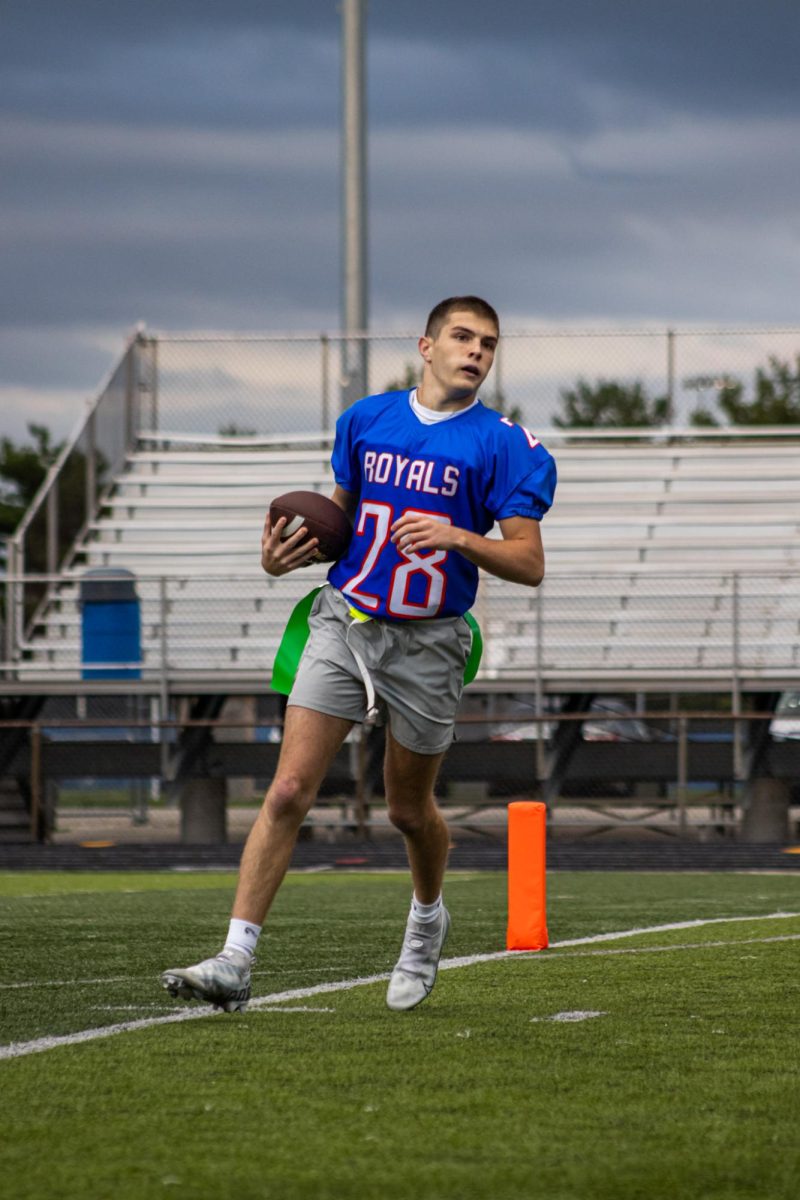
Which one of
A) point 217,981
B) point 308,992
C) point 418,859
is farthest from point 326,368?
point 217,981

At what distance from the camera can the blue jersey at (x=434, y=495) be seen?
5043 mm

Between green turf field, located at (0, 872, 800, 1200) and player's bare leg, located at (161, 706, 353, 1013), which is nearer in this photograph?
green turf field, located at (0, 872, 800, 1200)

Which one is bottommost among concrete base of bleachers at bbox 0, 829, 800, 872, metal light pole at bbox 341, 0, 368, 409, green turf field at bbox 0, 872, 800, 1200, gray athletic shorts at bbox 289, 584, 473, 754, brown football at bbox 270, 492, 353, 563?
concrete base of bleachers at bbox 0, 829, 800, 872

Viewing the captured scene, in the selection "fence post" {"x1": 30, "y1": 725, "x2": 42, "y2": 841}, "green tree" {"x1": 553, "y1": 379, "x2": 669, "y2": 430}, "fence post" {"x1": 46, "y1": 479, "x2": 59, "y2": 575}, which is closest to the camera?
"fence post" {"x1": 30, "y1": 725, "x2": 42, "y2": 841}

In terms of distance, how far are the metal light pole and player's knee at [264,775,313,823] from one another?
15.4 metres

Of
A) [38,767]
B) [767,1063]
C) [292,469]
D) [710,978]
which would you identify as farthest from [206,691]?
[767,1063]

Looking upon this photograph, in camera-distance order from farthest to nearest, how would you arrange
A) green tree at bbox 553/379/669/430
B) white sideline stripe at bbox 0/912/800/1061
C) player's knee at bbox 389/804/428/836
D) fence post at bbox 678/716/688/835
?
green tree at bbox 553/379/669/430, fence post at bbox 678/716/688/835, player's knee at bbox 389/804/428/836, white sideline stripe at bbox 0/912/800/1061

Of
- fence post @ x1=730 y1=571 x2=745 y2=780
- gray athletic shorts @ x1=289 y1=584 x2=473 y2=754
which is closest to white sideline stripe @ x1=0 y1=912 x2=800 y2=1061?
gray athletic shorts @ x1=289 y1=584 x2=473 y2=754

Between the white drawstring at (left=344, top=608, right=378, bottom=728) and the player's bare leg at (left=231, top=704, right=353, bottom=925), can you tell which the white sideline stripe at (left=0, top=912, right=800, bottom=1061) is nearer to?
the player's bare leg at (left=231, top=704, right=353, bottom=925)

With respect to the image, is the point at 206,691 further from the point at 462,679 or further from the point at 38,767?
the point at 462,679

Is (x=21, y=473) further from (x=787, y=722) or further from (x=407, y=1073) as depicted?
(x=407, y=1073)

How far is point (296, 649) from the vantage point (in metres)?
5.30

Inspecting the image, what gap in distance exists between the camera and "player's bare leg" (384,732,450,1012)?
512cm

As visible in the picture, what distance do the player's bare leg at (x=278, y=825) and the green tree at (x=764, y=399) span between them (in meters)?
16.1
